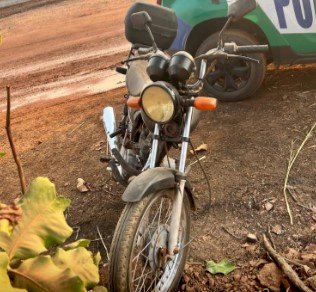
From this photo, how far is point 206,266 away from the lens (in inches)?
115

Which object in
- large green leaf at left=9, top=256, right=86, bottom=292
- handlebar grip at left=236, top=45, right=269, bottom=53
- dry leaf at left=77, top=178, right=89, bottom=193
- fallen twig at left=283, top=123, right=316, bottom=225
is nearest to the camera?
large green leaf at left=9, top=256, right=86, bottom=292

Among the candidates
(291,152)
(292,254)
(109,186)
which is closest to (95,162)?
(109,186)

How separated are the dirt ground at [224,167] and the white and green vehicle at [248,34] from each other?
298 mm

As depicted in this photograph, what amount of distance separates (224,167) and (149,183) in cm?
173

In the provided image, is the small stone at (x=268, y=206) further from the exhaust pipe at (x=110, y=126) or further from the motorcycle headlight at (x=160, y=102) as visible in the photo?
the motorcycle headlight at (x=160, y=102)

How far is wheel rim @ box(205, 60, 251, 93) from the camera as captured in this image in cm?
471

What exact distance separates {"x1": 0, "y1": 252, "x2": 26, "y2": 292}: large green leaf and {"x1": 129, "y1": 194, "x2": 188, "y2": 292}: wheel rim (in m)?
1.35

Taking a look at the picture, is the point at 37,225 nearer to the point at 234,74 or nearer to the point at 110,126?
the point at 110,126

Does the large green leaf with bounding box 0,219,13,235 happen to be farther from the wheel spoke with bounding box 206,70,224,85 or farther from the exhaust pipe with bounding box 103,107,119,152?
the wheel spoke with bounding box 206,70,224,85

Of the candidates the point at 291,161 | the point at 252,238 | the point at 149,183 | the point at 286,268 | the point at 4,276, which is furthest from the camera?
the point at 291,161

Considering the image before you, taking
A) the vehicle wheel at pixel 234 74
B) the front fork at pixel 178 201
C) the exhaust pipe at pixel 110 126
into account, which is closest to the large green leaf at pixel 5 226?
the front fork at pixel 178 201

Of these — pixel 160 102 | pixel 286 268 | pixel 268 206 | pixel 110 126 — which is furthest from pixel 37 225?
pixel 110 126

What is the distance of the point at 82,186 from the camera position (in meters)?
4.08

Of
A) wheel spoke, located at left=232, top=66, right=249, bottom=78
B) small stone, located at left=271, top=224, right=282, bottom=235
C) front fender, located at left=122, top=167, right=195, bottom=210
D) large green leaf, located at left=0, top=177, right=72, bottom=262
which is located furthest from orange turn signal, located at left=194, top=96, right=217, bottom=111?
wheel spoke, located at left=232, top=66, right=249, bottom=78
